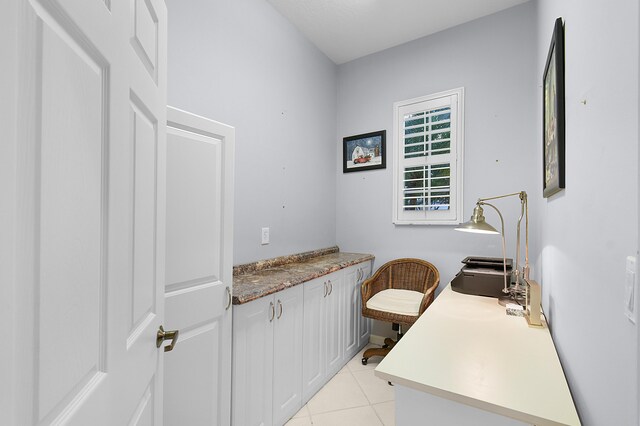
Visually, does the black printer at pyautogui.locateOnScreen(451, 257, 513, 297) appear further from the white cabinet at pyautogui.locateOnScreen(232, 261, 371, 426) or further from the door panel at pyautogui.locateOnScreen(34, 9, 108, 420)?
the door panel at pyautogui.locateOnScreen(34, 9, 108, 420)

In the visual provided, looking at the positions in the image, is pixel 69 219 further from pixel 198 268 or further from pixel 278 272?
pixel 278 272

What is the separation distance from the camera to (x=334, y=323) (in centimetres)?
242

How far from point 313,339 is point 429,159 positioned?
191 centimetres

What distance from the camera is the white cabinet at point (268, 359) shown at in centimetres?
153

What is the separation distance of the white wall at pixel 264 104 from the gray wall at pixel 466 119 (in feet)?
1.31

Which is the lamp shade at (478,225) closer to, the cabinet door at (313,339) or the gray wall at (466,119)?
the gray wall at (466,119)

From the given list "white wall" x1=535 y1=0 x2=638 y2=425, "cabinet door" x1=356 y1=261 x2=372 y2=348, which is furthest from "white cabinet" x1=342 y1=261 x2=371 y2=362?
"white wall" x1=535 y1=0 x2=638 y2=425

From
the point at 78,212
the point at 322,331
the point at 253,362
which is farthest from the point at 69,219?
the point at 322,331

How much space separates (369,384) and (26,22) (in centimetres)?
264

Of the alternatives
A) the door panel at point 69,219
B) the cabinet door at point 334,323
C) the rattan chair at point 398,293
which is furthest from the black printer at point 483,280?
the door panel at point 69,219

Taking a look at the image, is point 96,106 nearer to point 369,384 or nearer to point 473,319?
point 473,319

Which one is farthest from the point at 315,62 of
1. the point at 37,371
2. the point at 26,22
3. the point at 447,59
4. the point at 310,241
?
the point at 37,371

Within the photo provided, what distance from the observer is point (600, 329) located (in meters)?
0.71

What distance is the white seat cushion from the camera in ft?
7.81
